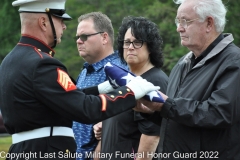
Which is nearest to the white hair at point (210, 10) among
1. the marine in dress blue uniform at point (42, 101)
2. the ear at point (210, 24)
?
the ear at point (210, 24)

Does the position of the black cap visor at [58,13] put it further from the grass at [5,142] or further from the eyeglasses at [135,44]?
the grass at [5,142]

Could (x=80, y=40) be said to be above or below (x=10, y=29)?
above

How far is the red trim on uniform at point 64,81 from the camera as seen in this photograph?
3932 millimetres

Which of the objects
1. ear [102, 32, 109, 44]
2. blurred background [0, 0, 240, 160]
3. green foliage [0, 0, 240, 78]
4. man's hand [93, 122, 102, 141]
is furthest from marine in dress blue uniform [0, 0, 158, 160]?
green foliage [0, 0, 240, 78]

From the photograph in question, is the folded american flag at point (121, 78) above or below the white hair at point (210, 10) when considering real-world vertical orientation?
below

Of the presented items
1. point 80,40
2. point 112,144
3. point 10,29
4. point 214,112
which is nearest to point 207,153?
point 214,112

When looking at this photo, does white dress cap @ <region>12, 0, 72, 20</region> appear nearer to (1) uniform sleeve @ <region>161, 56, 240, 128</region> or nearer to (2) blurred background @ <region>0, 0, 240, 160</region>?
(1) uniform sleeve @ <region>161, 56, 240, 128</region>

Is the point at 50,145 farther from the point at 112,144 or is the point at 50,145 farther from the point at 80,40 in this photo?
the point at 80,40

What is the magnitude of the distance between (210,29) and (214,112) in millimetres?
697

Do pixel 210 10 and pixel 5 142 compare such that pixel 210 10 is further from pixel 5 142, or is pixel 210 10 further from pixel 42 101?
pixel 5 142

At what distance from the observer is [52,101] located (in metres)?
3.91

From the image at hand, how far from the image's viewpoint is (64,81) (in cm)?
395

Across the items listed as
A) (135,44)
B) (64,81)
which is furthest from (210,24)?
(64,81)

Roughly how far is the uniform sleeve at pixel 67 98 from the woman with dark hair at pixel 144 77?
0.94m
